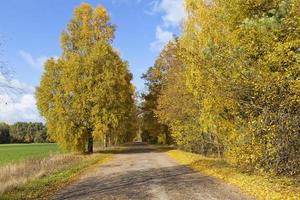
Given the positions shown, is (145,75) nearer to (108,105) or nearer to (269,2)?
(108,105)

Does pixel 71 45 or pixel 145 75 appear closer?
pixel 71 45

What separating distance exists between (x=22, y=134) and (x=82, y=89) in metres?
A: 116

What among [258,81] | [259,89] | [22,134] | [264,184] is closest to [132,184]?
[264,184]

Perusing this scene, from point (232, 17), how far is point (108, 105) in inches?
982

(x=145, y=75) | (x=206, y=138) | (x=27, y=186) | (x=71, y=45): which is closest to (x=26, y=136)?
(x=145, y=75)

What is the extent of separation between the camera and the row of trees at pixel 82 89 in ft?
126

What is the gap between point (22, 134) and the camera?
147m

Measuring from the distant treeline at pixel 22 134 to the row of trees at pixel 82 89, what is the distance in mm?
95902

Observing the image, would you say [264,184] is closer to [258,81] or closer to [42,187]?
[258,81]

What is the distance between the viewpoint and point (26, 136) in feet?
472

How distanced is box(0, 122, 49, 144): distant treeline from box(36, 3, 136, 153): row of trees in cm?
9590

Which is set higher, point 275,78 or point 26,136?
point 26,136

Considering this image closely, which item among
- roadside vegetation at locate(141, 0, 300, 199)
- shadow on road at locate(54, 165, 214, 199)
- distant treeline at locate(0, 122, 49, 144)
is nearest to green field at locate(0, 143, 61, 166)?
shadow on road at locate(54, 165, 214, 199)

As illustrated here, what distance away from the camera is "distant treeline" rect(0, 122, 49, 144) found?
436 feet
